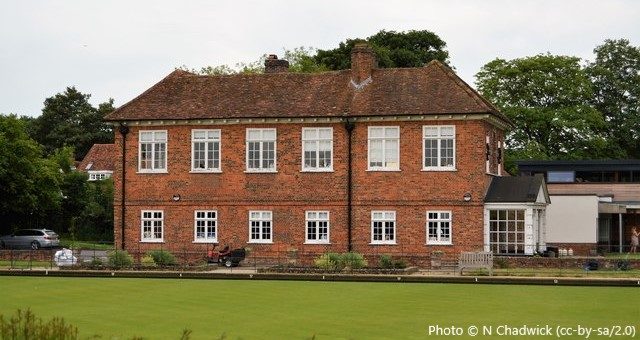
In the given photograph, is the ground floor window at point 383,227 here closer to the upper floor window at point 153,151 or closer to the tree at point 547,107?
the upper floor window at point 153,151

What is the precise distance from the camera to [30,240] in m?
54.4

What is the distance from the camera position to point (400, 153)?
40656 millimetres

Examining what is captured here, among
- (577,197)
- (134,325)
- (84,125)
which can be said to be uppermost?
(84,125)

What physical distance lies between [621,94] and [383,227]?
3730cm

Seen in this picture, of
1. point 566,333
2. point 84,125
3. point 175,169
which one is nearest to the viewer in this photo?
point 566,333

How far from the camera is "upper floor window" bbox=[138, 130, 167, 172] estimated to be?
43344mm

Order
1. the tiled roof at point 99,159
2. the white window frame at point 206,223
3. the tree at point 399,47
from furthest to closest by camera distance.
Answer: the tiled roof at point 99,159 < the tree at point 399,47 < the white window frame at point 206,223

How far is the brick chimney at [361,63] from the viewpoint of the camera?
43.0m

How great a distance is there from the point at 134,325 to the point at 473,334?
20.7 feet

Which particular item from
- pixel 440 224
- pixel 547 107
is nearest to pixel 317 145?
pixel 440 224

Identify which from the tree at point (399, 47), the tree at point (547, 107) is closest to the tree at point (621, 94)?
the tree at point (547, 107)

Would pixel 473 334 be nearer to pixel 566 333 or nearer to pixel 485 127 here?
pixel 566 333

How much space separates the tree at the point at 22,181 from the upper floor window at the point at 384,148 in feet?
68.2

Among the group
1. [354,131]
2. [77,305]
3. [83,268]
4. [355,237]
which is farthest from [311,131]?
[77,305]
